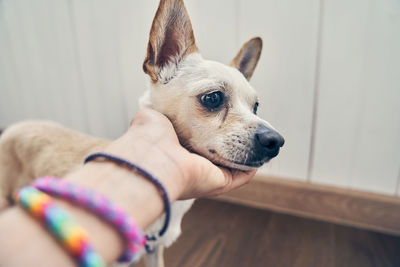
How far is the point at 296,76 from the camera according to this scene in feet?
3.19

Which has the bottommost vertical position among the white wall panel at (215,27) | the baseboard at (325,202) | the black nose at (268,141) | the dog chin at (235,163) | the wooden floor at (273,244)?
the wooden floor at (273,244)

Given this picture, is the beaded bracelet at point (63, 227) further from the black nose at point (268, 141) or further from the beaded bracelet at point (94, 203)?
the black nose at point (268, 141)

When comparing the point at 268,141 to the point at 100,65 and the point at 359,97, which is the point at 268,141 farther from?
the point at 100,65

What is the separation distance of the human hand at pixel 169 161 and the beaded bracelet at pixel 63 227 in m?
0.15

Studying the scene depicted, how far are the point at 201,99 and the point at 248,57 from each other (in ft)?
1.03

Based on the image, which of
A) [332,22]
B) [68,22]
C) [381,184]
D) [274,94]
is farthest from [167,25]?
[381,184]

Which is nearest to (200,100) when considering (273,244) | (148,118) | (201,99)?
(201,99)

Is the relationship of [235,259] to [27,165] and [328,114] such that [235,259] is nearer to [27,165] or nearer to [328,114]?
[328,114]

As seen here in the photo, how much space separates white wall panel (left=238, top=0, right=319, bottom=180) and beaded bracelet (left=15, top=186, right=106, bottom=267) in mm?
801

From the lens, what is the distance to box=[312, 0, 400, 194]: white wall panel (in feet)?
3.01

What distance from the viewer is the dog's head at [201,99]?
536 mm

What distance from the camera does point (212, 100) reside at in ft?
1.94

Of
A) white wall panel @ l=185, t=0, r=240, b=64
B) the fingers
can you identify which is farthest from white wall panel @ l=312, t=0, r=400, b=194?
the fingers

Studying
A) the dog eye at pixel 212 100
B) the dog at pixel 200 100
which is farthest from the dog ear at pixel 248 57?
the dog eye at pixel 212 100
